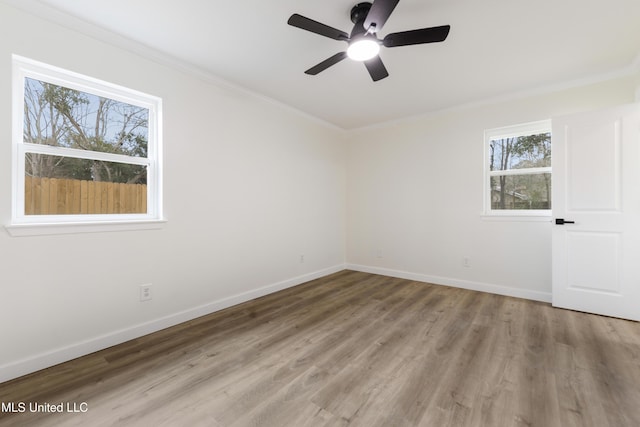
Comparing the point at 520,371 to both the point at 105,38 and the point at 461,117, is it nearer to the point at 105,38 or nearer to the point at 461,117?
the point at 461,117

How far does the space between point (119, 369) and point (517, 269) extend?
411cm

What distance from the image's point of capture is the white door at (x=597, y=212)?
2666 mm

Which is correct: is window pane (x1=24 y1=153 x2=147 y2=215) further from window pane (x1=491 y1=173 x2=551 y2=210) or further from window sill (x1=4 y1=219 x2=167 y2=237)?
window pane (x1=491 y1=173 x2=551 y2=210)

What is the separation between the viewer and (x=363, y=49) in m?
2.02

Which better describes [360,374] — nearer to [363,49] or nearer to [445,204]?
[363,49]

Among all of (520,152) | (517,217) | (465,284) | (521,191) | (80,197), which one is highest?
(520,152)

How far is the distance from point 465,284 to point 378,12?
135 inches

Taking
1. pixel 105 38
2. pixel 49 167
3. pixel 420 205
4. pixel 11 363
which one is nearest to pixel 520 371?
pixel 420 205

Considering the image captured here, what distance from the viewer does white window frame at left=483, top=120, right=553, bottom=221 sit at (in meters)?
3.29

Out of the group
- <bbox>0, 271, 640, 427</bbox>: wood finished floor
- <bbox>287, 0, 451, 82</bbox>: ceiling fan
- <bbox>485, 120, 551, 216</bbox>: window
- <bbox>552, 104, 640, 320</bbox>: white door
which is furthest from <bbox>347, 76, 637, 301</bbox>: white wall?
<bbox>287, 0, 451, 82</bbox>: ceiling fan

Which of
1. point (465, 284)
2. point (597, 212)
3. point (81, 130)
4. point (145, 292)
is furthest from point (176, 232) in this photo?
point (597, 212)

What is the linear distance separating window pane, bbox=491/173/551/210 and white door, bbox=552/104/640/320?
328 millimetres

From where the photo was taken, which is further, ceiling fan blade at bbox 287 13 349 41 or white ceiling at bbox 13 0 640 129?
white ceiling at bbox 13 0 640 129

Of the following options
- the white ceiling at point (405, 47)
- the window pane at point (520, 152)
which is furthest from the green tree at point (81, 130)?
the window pane at point (520, 152)
